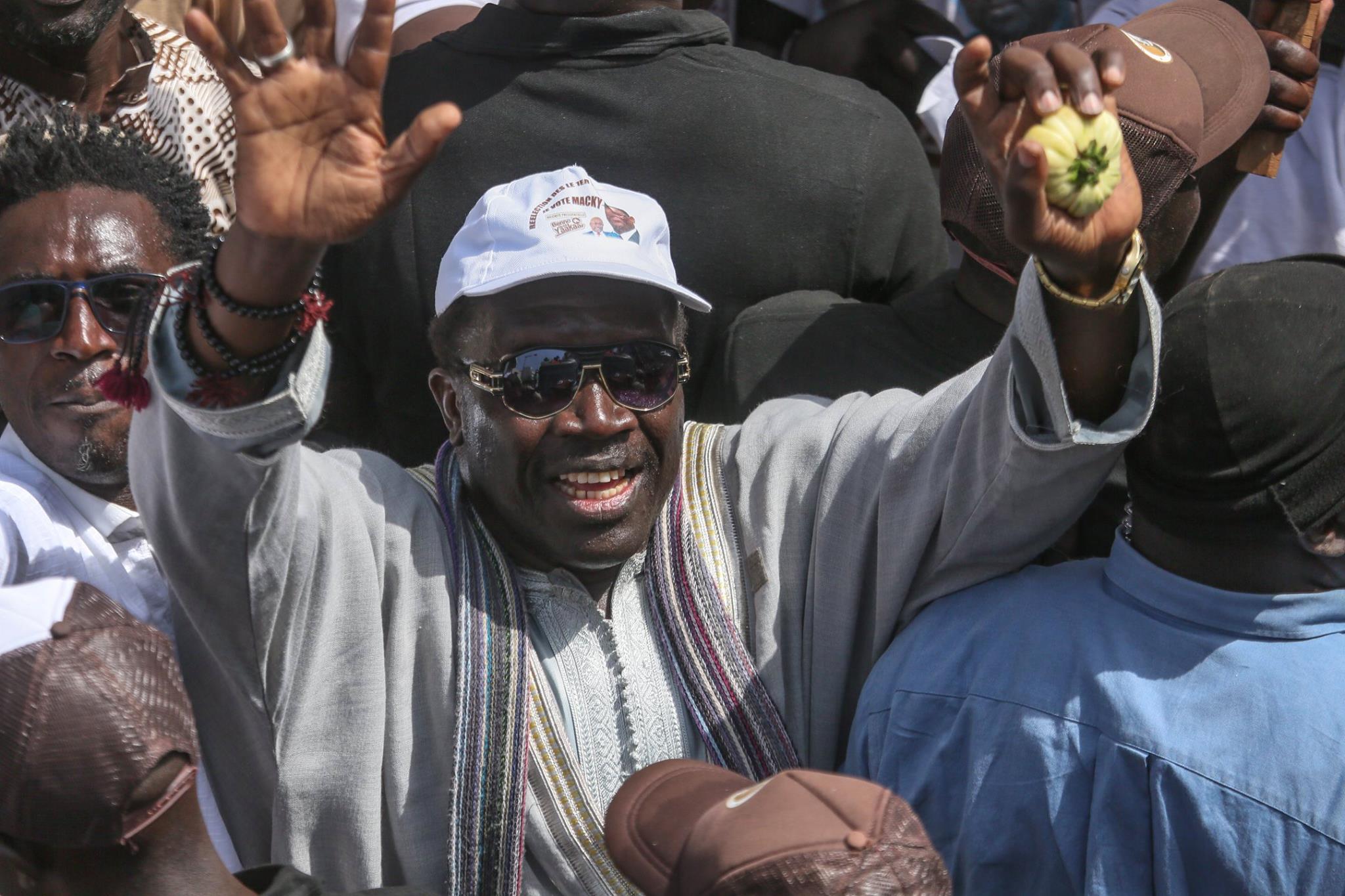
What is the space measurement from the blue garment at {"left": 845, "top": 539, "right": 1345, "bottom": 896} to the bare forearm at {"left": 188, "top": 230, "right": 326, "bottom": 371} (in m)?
1.07

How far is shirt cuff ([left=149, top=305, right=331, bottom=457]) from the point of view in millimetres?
2029

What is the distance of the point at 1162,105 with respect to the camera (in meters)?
2.54

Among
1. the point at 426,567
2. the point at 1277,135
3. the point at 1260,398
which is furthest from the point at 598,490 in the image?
the point at 1277,135

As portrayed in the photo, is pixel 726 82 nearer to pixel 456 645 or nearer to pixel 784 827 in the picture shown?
pixel 456 645

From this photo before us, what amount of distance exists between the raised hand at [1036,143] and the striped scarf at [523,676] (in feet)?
2.95

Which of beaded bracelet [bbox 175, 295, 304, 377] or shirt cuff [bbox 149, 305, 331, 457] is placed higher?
beaded bracelet [bbox 175, 295, 304, 377]

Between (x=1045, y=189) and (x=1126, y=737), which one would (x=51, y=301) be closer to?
(x=1045, y=189)

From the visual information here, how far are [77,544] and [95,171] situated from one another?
67 cm

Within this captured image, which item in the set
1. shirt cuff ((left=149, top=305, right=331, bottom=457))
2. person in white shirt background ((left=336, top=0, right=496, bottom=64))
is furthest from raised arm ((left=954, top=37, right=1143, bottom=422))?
person in white shirt background ((left=336, top=0, right=496, bottom=64))

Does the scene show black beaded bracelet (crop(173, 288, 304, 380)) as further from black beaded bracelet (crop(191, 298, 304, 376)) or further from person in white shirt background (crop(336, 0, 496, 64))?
person in white shirt background (crop(336, 0, 496, 64))

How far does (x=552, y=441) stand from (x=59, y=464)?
2.62 feet

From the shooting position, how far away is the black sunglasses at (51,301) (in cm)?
249

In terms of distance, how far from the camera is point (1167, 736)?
2084 millimetres

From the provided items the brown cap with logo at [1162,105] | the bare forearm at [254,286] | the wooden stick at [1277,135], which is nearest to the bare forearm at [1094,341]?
the brown cap with logo at [1162,105]
